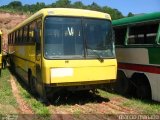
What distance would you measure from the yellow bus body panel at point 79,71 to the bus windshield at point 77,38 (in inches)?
8.2

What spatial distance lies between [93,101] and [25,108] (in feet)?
7.85

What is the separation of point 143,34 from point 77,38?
7.30 ft

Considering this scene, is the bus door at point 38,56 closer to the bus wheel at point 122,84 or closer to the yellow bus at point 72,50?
the yellow bus at point 72,50

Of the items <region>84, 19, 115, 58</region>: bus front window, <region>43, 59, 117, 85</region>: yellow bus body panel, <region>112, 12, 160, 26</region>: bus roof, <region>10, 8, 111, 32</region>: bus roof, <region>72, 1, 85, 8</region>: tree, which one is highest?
<region>72, 1, 85, 8</region>: tree

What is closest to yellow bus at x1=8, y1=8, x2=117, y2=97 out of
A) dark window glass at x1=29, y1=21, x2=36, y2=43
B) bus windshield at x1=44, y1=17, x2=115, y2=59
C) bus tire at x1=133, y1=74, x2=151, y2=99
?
bus windshield at x1=44, y1=17, x2=115, y2=59

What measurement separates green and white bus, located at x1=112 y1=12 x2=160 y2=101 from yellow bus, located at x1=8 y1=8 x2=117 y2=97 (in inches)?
39.5

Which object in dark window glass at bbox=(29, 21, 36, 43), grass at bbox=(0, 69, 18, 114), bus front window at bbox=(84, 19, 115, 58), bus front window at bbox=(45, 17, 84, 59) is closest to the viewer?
grass at bbox=(0, 69, 18, 114)

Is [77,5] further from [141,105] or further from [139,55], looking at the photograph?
[141,105]

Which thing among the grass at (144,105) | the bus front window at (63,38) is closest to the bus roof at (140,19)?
the bus front window at (63,38)

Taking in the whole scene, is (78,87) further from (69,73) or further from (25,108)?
(25,108)

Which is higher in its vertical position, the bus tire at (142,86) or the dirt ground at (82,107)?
the bus tire at (142,86)

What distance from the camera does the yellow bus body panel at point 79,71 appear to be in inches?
441

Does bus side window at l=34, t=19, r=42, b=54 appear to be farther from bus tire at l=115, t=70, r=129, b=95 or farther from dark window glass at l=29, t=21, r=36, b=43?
bus tire at l=115, t=70, r=129, b=95

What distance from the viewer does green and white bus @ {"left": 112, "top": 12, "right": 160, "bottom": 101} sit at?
1163cm
